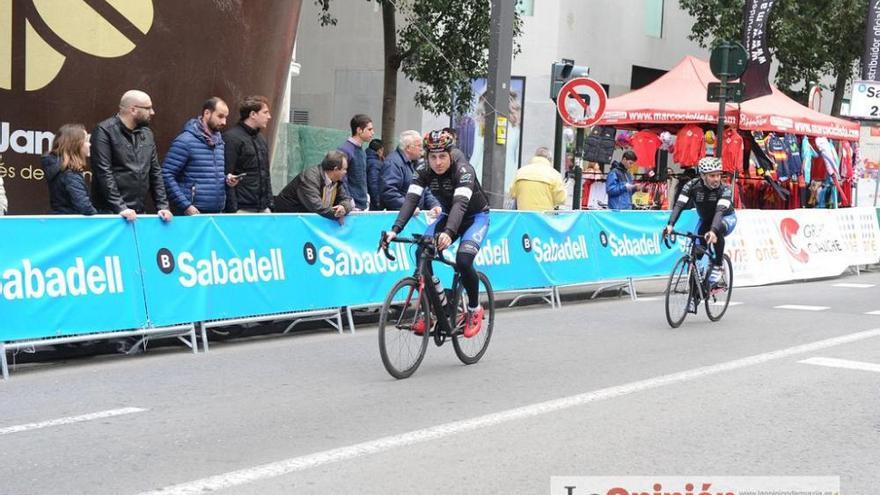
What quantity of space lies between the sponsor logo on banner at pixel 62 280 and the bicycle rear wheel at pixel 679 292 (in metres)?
5.70

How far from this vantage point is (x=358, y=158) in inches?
495

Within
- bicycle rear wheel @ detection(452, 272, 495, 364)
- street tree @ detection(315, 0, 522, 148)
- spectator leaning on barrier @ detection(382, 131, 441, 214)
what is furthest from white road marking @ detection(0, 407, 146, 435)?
street tree @ detection(315, 0, 522, 148)

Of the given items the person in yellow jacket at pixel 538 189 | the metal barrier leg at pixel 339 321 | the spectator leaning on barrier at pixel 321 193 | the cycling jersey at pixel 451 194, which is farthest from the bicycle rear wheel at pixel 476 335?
the person in yellow jacket at pixel 538 189

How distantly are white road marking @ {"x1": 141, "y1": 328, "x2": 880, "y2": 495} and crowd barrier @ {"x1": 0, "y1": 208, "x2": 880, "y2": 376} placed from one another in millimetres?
3469

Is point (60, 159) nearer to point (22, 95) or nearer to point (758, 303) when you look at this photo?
point (22, 95)

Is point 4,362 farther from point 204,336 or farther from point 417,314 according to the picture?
point 417,314

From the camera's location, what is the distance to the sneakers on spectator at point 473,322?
8.91m

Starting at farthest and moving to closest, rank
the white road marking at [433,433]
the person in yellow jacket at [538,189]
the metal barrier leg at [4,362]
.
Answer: the person in yellow jacket at [538,189] → the metal barrier leg at [4,362] → the white road marking at [433,433]

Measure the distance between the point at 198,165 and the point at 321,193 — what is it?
1262 mm

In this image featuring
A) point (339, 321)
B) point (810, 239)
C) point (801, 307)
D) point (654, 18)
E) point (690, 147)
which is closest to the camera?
point (339, 321)

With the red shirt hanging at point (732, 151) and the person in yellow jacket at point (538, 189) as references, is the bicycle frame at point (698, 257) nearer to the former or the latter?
the person in yellow jacket at point (538, 189)

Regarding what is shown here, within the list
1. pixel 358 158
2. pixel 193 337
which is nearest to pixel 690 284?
pixel 358 158

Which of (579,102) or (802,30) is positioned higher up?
(802,30)

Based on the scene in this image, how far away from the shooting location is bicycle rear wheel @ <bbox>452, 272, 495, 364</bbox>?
8.88m
